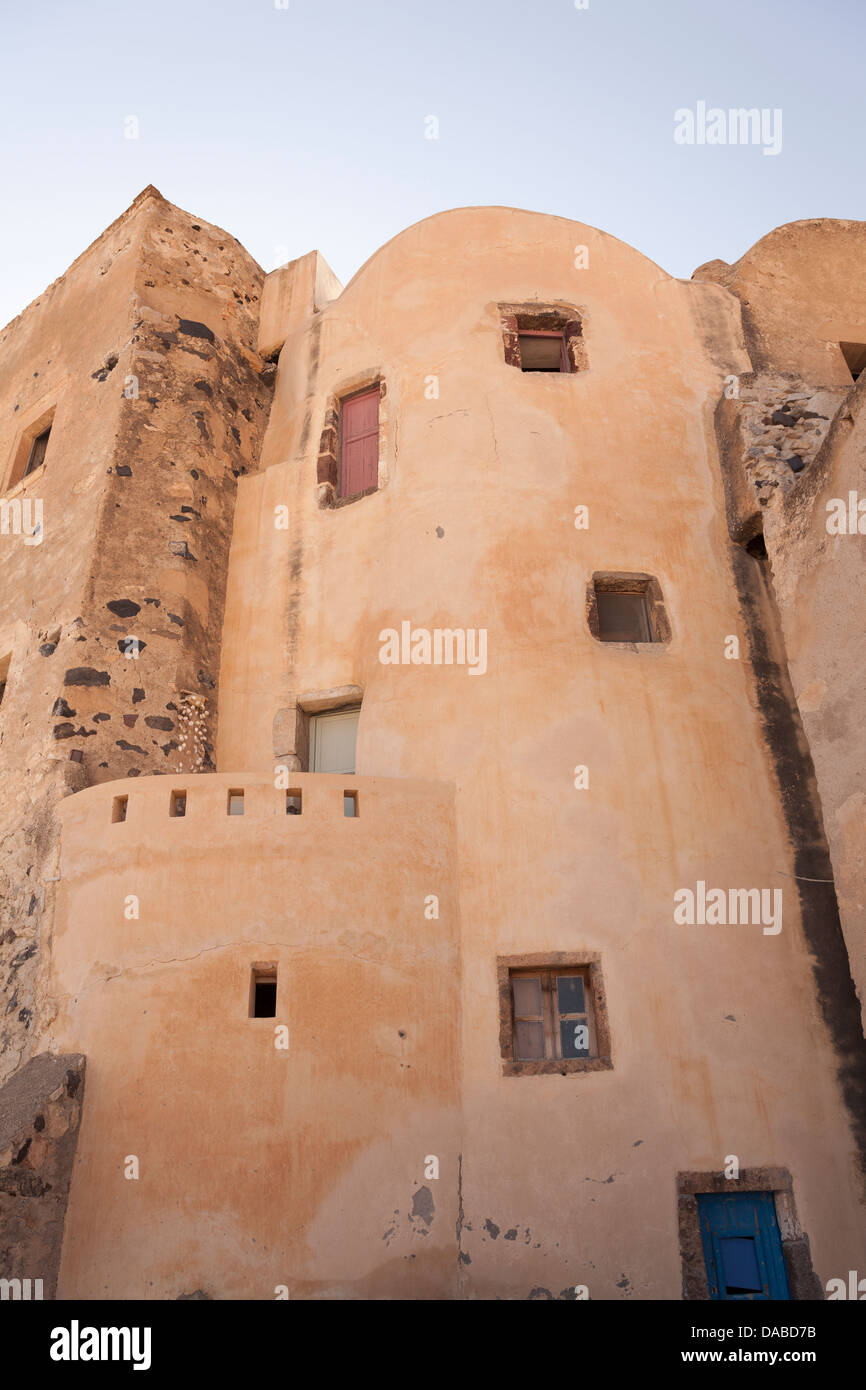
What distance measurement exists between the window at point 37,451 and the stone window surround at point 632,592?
7.11 m

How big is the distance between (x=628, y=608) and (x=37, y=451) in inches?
298

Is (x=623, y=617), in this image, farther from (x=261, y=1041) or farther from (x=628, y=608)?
(x=261, y=1041)

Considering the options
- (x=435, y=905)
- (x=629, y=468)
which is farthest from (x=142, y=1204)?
(x=629, y=468)

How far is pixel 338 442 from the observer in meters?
11.1

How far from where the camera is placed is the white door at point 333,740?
9.50 metres

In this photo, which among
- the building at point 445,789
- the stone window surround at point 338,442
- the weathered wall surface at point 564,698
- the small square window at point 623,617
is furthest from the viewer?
the stone window surround at point 338,442

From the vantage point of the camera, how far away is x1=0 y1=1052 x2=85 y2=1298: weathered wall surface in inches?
247

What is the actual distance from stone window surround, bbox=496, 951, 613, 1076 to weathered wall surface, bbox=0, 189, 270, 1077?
11.0 feet

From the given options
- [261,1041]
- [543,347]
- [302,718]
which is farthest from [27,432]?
[261,1041]

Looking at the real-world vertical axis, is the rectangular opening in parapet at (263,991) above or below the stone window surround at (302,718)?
below

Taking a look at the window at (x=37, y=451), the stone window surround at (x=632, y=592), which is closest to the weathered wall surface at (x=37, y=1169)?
the stone window surround at (x=632, y=592)

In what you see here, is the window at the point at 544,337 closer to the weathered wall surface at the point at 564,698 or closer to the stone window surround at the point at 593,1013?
the weathered wall surface at the point at 564,698

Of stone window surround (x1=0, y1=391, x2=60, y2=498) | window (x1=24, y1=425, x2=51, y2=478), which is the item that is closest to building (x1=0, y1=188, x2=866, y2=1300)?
stone window surround (x1=0, y1=391, x2=60, y2=498)
